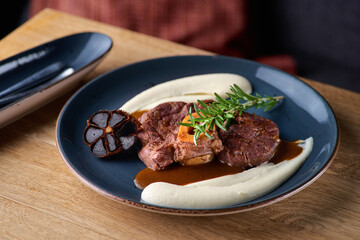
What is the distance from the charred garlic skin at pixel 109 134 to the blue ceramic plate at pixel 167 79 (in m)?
0.04

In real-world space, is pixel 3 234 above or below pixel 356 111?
below

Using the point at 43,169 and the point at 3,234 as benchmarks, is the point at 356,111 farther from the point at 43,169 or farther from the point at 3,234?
the point at 3,234

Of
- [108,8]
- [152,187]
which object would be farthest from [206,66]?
[108,8]

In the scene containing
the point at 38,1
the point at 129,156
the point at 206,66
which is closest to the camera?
the point at 129,156

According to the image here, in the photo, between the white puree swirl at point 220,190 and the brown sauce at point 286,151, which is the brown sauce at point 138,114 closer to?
the white puree swirl at point 220,190

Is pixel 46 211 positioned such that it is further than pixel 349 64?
No

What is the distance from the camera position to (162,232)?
117cm

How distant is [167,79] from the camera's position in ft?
5.74

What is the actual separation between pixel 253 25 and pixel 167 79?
4.60 ft

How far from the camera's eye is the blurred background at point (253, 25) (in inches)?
106

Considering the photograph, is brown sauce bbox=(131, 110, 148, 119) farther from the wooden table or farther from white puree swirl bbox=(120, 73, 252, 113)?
the wooden table

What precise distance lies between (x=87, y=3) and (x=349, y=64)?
1.85 m

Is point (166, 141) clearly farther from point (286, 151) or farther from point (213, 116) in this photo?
point (286, 151)

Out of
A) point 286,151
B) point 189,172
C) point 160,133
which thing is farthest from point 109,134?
point 286,151
